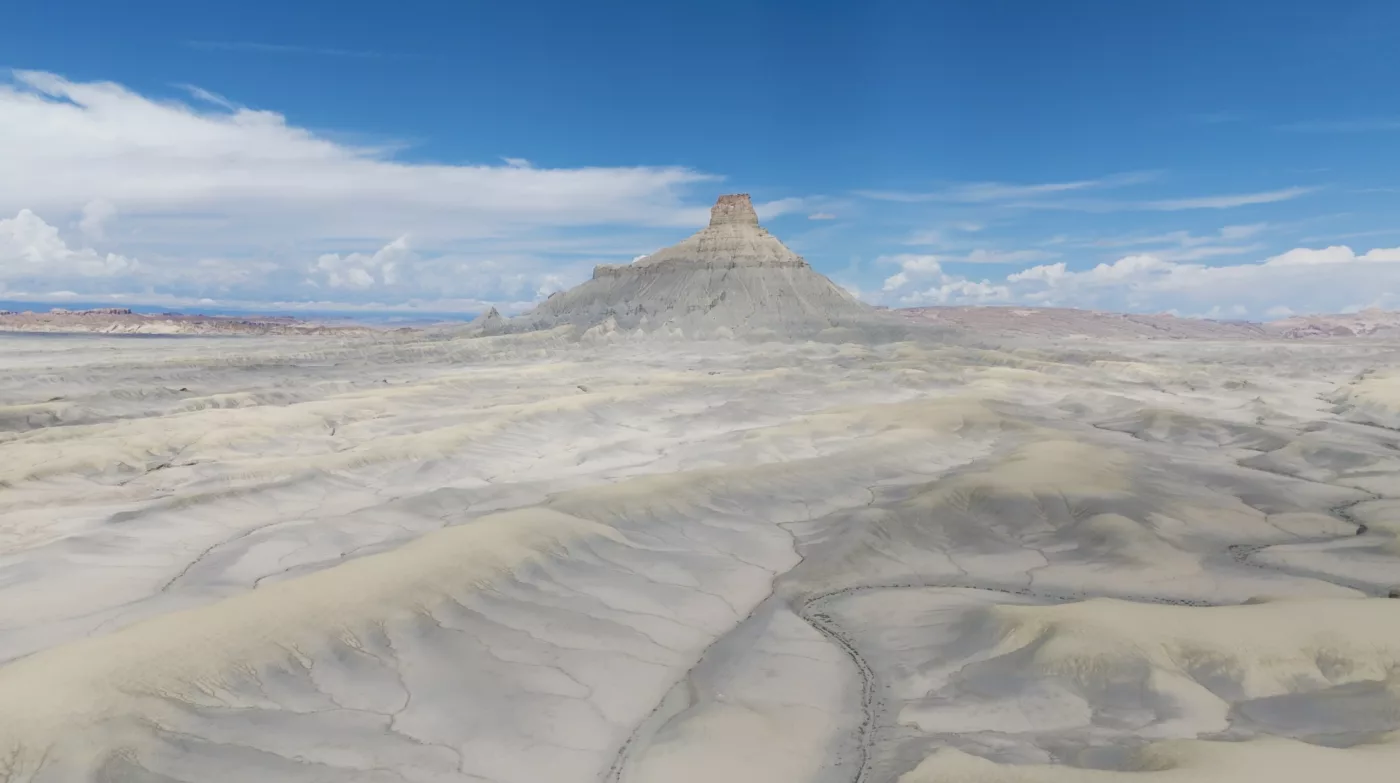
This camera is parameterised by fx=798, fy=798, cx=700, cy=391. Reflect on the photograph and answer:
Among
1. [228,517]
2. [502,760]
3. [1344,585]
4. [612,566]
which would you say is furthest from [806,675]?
[228,517]

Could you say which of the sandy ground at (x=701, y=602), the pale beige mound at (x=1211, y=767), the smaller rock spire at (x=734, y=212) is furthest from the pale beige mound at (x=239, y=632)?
the smaller rock spire at (x=734, y=212)

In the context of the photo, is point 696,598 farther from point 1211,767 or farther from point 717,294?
point 717,294

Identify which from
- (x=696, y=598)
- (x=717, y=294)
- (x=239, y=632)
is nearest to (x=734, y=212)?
(x=717, y=294)

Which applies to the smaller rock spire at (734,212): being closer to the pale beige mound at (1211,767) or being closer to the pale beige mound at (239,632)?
the pale beige mound at (239,632)

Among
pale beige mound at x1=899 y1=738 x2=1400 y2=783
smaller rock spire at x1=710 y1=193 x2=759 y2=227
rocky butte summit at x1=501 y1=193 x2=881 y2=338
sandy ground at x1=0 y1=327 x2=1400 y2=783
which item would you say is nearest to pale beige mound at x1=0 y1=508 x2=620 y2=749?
sandy ground at x1=0 y1=327 x2=1400 y2=783

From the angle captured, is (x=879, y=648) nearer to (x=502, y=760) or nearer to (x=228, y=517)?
(x=502, y=760)

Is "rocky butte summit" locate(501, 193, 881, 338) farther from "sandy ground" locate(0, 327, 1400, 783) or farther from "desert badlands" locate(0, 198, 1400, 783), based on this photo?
"sandy ground" locate(0, 327, 1400, 783)
